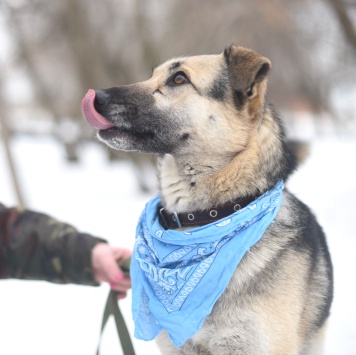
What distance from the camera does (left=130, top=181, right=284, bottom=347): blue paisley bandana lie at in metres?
2.67

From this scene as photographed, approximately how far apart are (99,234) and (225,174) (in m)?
5.91

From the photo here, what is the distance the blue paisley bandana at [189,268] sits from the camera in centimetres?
267

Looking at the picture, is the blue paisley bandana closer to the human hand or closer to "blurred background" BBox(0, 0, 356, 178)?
the human hand

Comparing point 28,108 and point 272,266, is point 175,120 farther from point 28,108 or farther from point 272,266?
point 28,108

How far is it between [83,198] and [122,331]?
31.9 ft

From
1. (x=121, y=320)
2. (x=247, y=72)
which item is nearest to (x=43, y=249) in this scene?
(x=121, y=320)

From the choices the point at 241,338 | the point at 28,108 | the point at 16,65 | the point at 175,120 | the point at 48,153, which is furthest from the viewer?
the point at 28,108

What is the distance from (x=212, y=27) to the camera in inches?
553

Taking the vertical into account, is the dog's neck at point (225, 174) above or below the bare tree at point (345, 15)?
below

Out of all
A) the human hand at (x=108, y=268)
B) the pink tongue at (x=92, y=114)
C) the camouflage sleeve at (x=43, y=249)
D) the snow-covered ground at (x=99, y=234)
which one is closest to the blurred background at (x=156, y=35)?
the snow-covered ground at (x=99, y=234)

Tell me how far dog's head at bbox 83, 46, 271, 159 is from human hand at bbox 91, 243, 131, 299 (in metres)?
0.79

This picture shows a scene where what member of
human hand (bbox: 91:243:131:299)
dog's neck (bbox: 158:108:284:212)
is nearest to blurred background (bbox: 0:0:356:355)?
dog's neck (bbox: 158:108:284:212)

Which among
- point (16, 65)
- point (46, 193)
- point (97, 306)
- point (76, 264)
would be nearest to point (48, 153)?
point (16, 65)

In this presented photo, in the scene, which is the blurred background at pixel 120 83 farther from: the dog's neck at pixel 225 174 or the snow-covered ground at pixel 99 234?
the dog's neck at pixel 225 174
